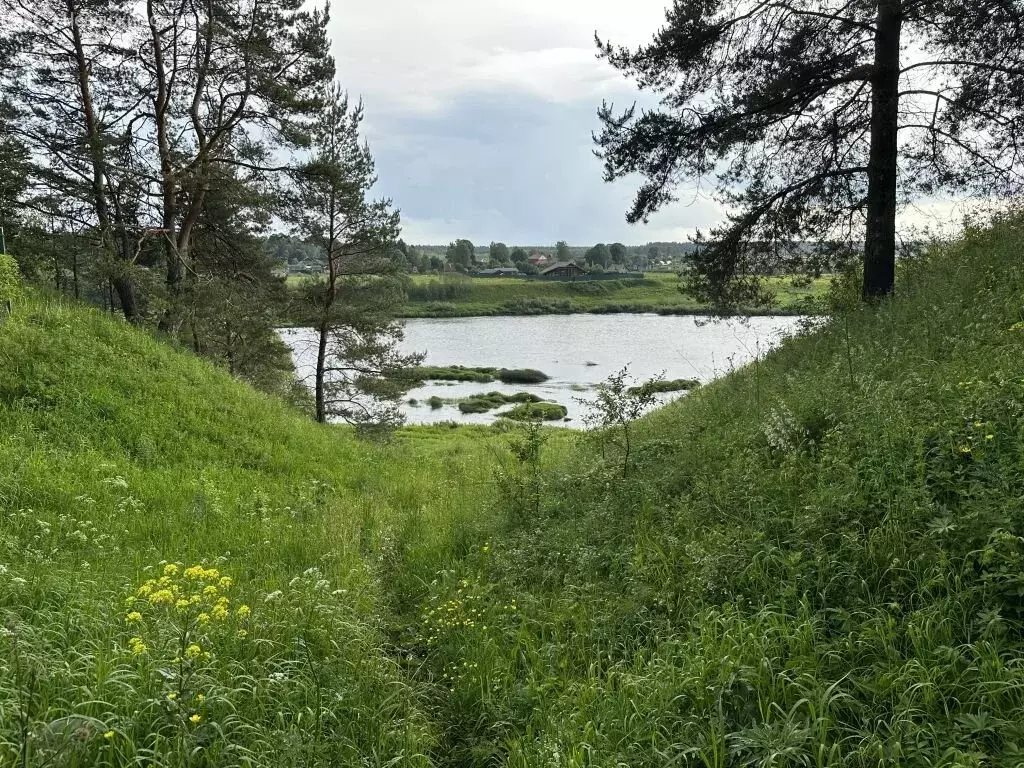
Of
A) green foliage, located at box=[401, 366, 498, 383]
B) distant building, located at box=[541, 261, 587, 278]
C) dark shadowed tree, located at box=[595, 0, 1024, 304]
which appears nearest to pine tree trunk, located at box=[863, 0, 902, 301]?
dark shadowed tree, located at box=[595, 0, 1024, 304]

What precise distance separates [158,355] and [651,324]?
2452 inches

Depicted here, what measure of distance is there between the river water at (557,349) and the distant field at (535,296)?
3.95m

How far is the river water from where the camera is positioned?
3547 cm

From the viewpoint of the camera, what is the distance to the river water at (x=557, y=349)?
35469 millimetres

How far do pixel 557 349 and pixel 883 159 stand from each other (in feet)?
160

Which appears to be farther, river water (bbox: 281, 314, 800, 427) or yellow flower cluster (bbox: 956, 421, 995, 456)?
river water (bbox: 281, 314, 800, 427)

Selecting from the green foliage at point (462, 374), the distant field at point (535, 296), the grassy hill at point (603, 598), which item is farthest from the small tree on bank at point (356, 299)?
the distant field at point (535, 296)

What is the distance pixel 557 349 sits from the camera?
191ft

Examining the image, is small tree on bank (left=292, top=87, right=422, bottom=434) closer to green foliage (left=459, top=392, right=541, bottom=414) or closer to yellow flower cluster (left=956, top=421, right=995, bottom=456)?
green foliage (left=459, top=392, right=541, bottom=414)

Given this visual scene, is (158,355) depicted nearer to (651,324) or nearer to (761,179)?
(761,179)

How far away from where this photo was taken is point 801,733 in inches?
101

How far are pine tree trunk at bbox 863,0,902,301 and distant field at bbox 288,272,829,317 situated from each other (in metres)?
70.2

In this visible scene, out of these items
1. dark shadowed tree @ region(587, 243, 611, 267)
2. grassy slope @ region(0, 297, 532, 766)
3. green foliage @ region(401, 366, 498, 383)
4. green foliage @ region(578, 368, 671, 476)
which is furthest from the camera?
dark shadowed tree @ region(587, 243, 611, 267)

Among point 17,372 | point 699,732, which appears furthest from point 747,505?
point 17,372
